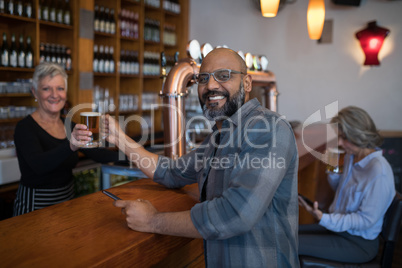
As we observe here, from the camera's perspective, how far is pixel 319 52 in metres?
4.96

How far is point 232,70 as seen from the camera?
1.38 meters

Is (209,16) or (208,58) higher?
(209,16)

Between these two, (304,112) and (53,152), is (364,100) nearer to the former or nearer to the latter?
(304,112)

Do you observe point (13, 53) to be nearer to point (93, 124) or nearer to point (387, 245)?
point (93, 124)

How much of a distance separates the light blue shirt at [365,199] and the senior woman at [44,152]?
138 centimetres

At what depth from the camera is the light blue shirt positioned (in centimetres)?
192

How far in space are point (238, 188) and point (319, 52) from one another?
4328mm

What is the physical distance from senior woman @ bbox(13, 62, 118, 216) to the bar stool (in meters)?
1.31

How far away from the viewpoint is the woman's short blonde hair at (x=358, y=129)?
6.93 feet

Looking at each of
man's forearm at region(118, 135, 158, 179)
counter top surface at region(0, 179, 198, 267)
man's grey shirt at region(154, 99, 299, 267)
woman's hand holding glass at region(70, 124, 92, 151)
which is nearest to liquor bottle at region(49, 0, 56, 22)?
woman's hand holding glass at region(70, 124, 92, 151)

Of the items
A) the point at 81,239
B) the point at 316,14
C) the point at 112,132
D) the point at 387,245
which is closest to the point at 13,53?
the point at 112,132

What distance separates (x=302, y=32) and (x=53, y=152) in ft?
13.5

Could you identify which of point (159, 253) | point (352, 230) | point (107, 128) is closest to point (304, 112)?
point (352, 230)

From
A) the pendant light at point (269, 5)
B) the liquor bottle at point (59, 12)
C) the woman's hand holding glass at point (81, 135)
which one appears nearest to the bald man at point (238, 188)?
the woman's hand holding glass at point (81, 135)
